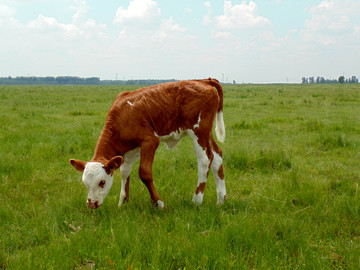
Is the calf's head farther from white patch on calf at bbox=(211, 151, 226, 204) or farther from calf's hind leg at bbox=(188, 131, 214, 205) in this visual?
white patch on calf at bbox=(211, 151, 226, 204)

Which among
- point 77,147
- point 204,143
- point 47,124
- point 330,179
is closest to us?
point 204,143

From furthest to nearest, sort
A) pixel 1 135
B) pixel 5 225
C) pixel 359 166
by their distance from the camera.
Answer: pixel 1 135 < pixel 359 166 < pixel 5 225

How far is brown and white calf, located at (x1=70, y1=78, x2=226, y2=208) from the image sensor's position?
3.99 metres

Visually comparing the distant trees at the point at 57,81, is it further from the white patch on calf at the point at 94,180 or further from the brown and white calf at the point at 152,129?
the white patch on calf at the point at 94,180

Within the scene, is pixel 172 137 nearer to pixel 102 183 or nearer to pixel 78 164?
pixel 102 183

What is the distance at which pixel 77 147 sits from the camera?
7.70m

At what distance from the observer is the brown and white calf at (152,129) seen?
399cm

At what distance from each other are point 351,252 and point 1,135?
896cm

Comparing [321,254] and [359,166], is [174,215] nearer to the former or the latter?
[321,254]

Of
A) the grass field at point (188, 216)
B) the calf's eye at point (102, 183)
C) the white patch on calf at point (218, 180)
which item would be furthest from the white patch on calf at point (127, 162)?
the white patch on calf at point (218, 180)

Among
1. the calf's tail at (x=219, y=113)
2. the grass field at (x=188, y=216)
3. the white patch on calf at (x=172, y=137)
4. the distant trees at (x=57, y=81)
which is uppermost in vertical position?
the distant trees at (x=57, y=81)

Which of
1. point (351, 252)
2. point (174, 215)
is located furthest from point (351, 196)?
point (174, 215)

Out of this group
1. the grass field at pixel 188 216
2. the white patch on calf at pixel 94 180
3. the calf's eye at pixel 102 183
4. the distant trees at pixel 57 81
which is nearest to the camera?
the grass field at pixel 188 216

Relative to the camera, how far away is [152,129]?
4.12m
